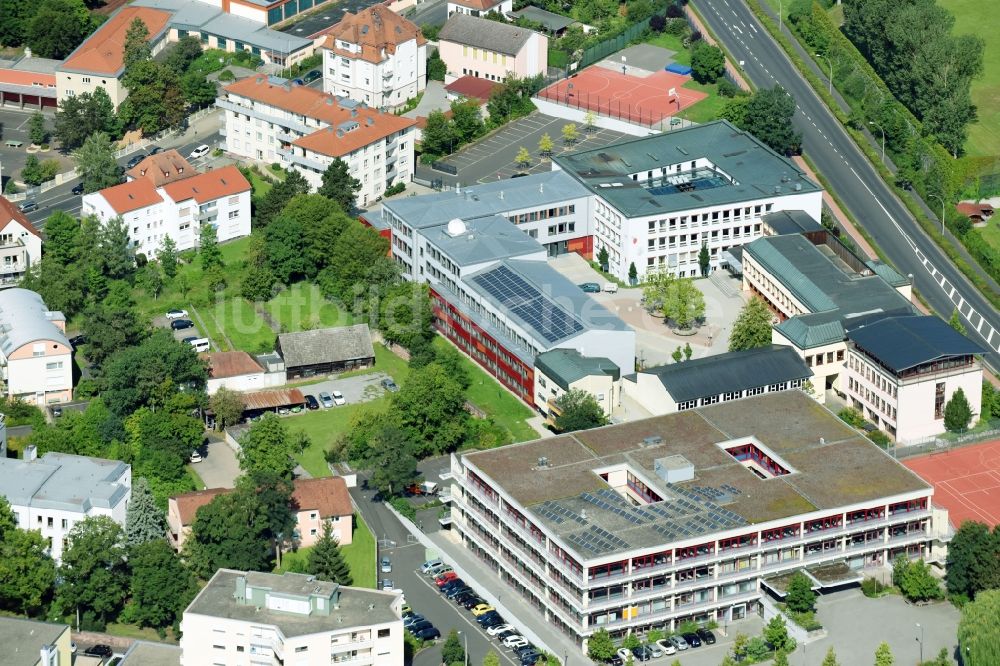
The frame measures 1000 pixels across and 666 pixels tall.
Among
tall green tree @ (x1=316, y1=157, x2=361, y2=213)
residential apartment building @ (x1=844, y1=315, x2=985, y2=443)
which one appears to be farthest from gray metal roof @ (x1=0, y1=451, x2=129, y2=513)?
residential apartment building @ (x1=844, y1=315, x2=985, y2=443)

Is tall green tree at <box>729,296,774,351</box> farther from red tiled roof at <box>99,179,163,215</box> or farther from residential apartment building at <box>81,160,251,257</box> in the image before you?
red tiled roof at <box>99,179,163,215</box>

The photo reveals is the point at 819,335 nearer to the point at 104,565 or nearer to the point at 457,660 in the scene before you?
the point at 457,660

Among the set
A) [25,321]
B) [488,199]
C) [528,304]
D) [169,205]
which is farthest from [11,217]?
[528,304]

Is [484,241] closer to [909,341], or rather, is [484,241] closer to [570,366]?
[570,366]

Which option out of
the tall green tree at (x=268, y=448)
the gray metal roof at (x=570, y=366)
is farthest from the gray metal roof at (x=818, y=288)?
the tall green tree at (x=268, y=448)

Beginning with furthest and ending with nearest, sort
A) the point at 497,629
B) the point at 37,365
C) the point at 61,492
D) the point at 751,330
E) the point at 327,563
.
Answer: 1. the point at 751,330
2. the point at 37,365
3. the point at 61,492
4. the point at 327,563
5. the point at 497,629

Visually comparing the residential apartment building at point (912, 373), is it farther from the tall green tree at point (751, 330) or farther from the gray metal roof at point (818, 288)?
the tall green tree at point (751, 330)

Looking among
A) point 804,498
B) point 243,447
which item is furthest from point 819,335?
point 243,447

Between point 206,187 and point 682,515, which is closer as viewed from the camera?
point 682,515
